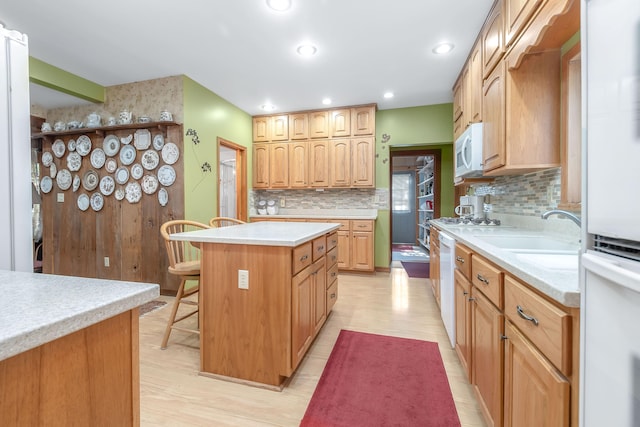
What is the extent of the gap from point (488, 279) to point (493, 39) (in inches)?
75.5

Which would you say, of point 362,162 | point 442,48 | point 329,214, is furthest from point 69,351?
point 329,214

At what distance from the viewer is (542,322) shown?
32.9 inches

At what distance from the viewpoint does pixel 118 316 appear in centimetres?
59

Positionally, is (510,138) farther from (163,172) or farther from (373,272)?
(163,172)

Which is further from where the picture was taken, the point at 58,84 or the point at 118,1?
the point at 58,84

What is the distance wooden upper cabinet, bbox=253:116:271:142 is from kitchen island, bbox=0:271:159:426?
4.29m

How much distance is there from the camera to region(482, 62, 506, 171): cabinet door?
6.32ft

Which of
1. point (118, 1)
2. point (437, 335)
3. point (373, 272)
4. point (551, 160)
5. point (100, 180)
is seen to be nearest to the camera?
point (551, 160)

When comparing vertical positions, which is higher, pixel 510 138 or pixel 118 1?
pixel 118 1

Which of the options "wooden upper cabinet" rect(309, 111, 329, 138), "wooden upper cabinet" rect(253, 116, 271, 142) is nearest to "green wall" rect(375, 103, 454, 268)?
"wooden upper cabinet" rect(309, 111, 329, 138)

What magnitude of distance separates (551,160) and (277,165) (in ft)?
12.0

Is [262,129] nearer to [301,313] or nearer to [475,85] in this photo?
[475,85]

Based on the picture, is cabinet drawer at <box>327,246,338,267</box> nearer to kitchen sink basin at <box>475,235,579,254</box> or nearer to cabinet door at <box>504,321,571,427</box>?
kitchen sink basin at <box>475,235,579,254</box>

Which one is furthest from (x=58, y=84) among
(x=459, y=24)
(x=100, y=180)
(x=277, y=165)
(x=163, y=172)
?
(x=459, y=24)
